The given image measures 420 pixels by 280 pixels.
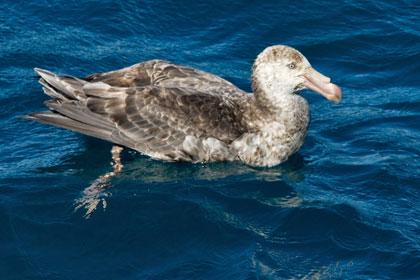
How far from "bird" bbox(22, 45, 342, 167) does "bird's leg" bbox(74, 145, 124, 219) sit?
29 cm

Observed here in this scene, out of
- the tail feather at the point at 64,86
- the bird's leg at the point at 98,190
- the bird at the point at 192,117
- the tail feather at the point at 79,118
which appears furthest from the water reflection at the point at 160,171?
the tail feather at the point at 64,86

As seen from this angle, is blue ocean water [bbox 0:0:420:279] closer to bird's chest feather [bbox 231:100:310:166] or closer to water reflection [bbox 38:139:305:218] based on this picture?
water reflection [bbox 38:139:305:218]

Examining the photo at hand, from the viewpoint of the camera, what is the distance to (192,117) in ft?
32.2

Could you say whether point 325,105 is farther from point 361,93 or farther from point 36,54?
point 36,54

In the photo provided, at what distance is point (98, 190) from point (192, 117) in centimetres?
165

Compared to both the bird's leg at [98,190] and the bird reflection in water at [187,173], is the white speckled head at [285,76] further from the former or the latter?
the bird's leg at [98,190]

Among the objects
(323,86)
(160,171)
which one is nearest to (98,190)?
(160,171)

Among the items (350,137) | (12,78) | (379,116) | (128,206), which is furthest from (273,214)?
(12,78)

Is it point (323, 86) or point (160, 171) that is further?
point (160, 171)

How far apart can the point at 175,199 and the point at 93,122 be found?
5.92ft

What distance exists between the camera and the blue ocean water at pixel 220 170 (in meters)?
8.00

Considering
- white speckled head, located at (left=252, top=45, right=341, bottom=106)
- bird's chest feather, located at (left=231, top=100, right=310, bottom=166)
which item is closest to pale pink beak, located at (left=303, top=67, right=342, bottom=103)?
white speckled head, located at (left=252, top=45, right=341, bottom=106)

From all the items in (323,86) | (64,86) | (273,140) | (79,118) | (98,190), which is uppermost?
(323,86)

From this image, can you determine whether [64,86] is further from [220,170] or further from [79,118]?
[220,170]
